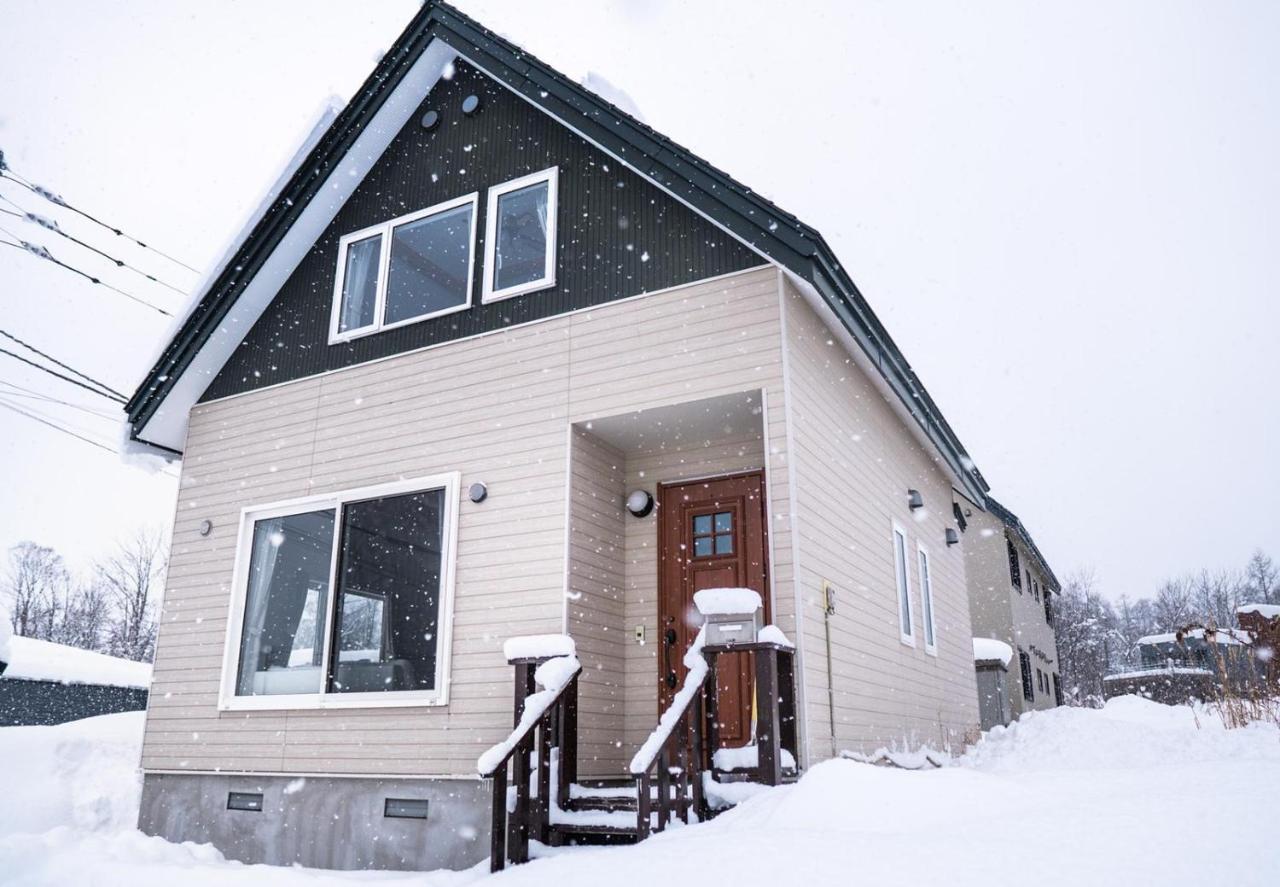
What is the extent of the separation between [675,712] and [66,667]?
54.3ft

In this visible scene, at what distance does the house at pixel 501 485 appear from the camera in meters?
6.38

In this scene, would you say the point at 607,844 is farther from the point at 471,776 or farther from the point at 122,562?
the point at 122,562

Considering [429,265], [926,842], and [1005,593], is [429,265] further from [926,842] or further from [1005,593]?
[1005,593]

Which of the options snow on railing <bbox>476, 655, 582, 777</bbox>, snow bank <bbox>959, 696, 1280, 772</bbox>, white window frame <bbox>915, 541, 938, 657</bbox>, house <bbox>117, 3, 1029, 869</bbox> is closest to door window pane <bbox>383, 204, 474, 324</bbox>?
house <bbox>117, 3, 1029, 869</bbox>

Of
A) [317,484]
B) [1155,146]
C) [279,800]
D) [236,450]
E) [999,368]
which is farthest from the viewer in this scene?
[999,368]

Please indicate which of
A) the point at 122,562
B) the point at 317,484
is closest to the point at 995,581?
the point at 317,484

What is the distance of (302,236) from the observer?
29.8 feet

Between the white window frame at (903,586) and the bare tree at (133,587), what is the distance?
3444 cm

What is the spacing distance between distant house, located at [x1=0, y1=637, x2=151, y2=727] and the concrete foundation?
972cm

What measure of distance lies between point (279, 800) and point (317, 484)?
103 inches

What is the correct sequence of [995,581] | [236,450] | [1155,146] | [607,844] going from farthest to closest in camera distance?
[1155,146] → [995,581] → [236,450] → [607,844]

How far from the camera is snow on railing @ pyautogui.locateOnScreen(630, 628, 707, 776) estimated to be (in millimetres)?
4801

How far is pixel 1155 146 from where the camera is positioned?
68188 millimetres

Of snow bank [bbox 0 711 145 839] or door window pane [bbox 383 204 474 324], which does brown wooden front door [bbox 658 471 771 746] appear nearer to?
door window pane [bbox 383 204 474 324]
